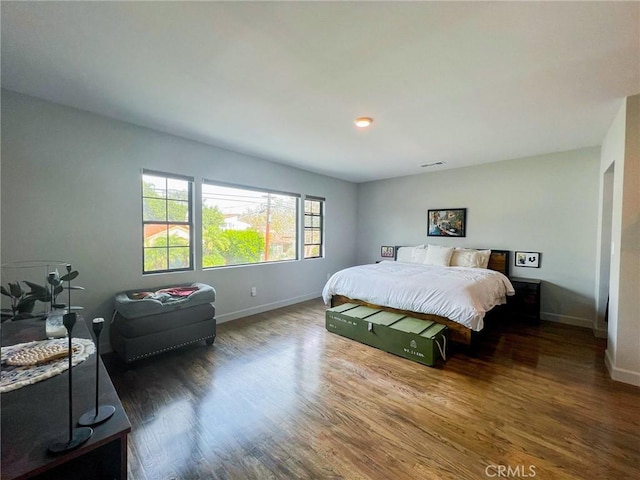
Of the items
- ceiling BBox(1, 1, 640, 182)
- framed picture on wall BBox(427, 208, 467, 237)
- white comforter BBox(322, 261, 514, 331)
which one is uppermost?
ceiling BBox(1, 1, 640, 182)

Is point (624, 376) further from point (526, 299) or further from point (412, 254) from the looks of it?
point (412, 254)

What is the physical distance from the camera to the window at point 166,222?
3311 millimetres

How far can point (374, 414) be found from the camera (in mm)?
1997

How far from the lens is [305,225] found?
528cm

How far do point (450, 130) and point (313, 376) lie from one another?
3046 millimetres

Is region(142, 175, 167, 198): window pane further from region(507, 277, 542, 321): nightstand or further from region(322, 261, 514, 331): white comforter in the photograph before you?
region(507, 277, 542, 321): nightstand

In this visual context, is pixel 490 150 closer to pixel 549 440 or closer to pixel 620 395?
pixel 620 395

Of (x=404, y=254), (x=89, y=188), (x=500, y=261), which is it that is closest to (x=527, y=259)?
(x=500, y=261)

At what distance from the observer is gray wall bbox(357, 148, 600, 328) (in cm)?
384

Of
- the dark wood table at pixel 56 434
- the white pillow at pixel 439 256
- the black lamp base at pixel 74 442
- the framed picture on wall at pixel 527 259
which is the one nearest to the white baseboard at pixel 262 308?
the white pillow at pixel 439 256

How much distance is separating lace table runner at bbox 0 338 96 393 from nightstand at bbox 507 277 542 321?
493 centimetres

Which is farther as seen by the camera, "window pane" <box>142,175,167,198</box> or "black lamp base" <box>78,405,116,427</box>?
"window pane" <box>142,175,167,198</box>

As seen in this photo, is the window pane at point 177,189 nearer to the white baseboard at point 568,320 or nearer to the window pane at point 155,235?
the window pane at point 155,235

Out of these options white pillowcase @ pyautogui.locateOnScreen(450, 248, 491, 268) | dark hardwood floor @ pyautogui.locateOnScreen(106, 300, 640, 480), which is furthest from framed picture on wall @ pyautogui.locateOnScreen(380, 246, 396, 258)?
dark hardwood floor @ pyautogui.locateOnScreen(106, 300, 640, 480)
